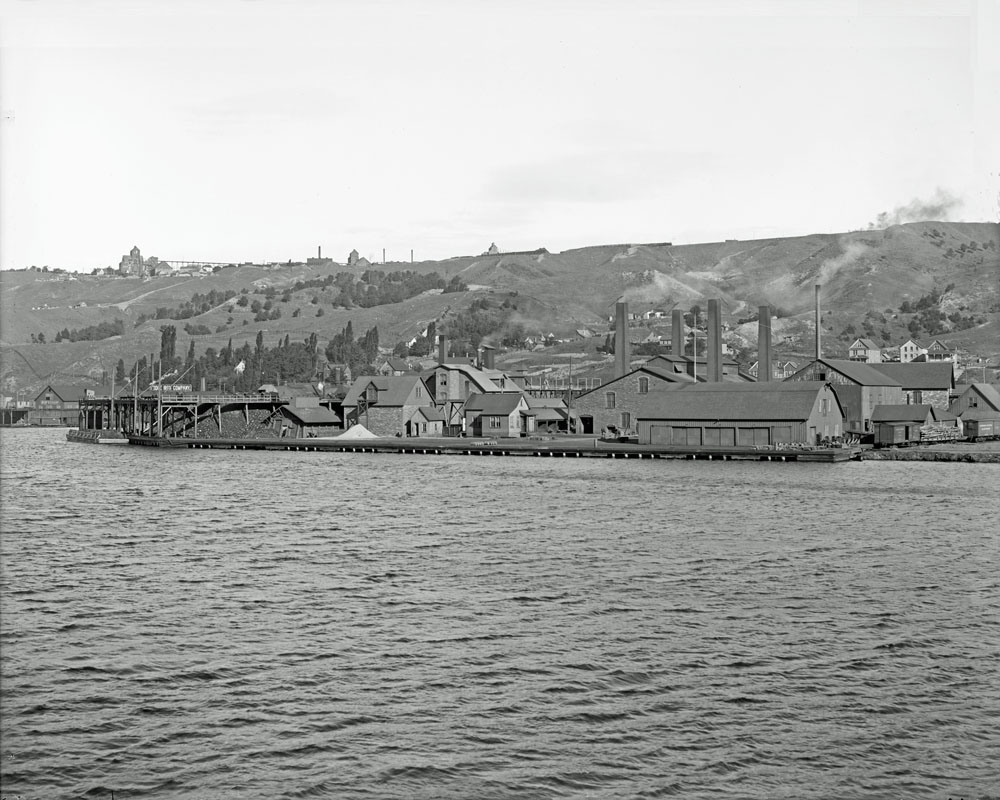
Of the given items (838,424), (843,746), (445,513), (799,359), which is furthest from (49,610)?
(799,359)

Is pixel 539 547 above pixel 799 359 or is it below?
below

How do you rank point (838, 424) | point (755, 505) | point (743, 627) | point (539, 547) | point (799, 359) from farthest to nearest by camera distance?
1. point (799, 359)
2. point (838, 424)
3. point (755, 505)
4. point (539, 547)
5. point (743, 627)

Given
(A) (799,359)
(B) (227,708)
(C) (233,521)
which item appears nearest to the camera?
(B) (227,708)

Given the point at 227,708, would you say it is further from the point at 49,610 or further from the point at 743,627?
the point at 743,627

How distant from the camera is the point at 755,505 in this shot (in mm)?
52594

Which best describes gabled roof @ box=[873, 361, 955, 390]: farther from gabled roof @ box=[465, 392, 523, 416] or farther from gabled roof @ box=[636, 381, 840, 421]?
gabled roof @ box=[465, 392, 523, 416]

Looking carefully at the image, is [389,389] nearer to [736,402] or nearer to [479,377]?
[479,377]

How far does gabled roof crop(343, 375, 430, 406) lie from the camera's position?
370 ft

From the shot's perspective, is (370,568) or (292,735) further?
(370,568)

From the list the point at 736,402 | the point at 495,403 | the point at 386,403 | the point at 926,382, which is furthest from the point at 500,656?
the point at 926,382

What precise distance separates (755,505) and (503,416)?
2307 inches

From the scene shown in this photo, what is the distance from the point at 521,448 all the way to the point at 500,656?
6779 cm

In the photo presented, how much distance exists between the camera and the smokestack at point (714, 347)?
110 m

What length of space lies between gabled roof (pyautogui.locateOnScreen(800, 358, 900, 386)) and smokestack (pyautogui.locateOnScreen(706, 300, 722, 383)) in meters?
10.5
